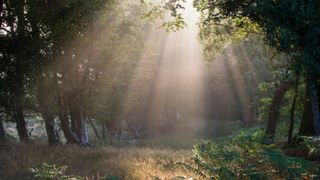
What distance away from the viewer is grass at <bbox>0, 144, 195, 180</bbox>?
50.5ft

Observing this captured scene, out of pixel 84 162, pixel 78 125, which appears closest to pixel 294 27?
pixel 84 162

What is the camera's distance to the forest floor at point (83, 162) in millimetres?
15359

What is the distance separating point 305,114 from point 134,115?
42695 millimetres

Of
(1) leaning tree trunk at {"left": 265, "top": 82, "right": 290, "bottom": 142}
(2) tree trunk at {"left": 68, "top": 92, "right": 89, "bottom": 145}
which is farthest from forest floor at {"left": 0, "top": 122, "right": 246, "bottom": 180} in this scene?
(1) leaning tree trunk at {"left": 265, "top": 82, "right": 290, "bottom": 142}

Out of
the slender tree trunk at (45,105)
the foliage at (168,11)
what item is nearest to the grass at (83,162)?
the slender tree trunk at (45,105)

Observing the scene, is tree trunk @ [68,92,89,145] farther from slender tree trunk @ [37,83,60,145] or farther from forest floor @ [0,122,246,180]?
forest floor @ [0,122,246,180]

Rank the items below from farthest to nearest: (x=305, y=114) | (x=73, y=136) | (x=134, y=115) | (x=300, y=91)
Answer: (x=134, y=115)
(x=73, y=136)
(x=300, y=91)
(x=305, y=114)

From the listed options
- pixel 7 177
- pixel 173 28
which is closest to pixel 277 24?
pixel 173 28

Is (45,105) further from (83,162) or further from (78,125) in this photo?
(83,162)

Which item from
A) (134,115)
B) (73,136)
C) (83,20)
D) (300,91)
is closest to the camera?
(83,20)

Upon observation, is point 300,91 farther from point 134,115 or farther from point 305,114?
point 134,115

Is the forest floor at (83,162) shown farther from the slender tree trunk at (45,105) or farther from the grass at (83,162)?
the slender tree trunk at (45,105)

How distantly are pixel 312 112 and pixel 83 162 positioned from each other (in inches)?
393

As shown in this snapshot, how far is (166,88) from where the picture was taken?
61656mm
